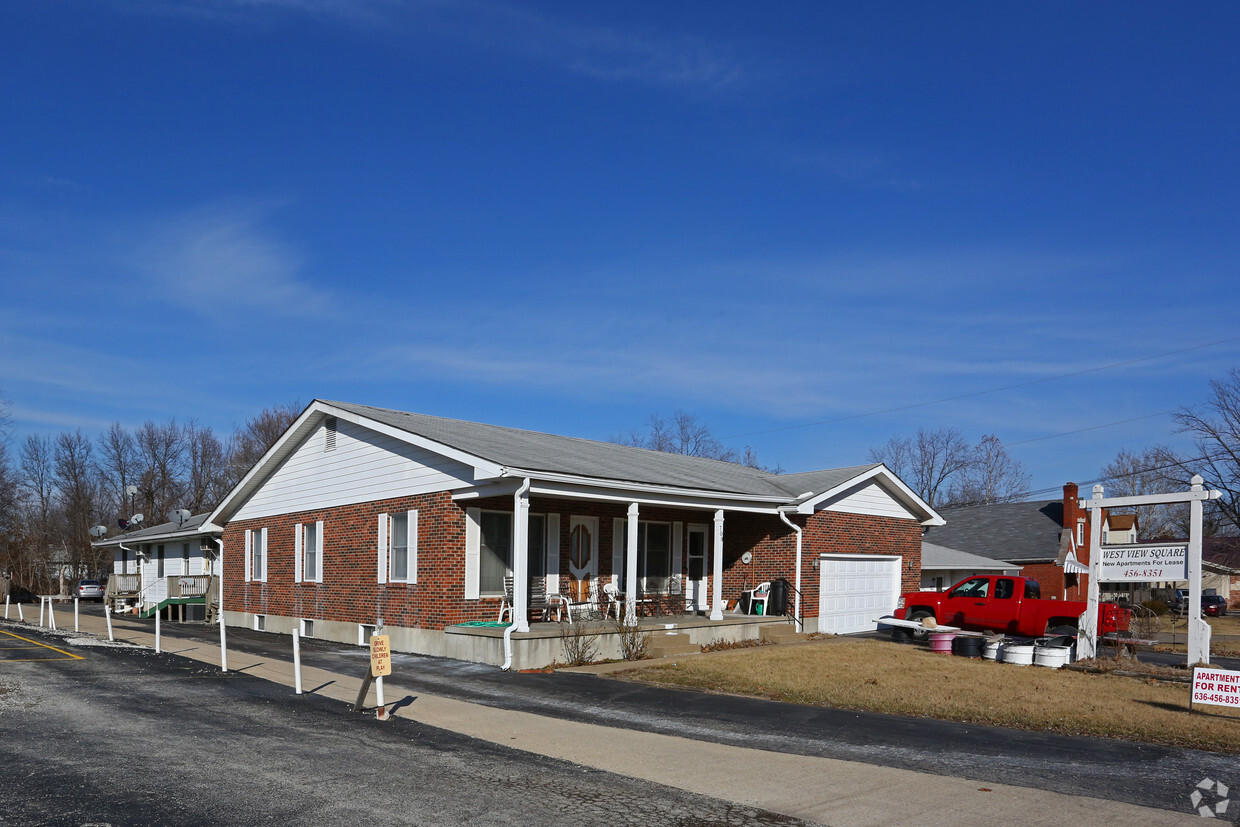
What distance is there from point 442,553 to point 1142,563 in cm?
1342

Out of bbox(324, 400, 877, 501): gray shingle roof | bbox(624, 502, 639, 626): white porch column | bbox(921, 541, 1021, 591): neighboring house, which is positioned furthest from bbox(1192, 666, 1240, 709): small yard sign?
bbox(921, 541, 1021, 591): neighboring house

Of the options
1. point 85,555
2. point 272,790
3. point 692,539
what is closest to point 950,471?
point 692,539

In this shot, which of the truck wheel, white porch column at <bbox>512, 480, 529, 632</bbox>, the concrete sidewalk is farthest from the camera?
the truck wheel

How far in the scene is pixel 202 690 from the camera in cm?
1397

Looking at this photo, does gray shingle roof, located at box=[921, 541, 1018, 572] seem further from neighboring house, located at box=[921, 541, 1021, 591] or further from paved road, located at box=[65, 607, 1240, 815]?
paved road, located at box=[65, 607, 1240, 815]

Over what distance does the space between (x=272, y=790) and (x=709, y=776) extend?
12.6 feet

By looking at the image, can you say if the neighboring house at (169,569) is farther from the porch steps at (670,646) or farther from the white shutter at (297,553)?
the porch steps at (670,646)

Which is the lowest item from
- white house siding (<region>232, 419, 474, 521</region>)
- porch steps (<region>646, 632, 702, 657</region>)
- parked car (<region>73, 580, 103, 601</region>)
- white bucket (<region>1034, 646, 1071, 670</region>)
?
parked car (<region>73, 580, 103, 601</region>)

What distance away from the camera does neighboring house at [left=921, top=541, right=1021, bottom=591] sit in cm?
3308

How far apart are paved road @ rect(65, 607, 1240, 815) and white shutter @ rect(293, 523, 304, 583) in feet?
30.4

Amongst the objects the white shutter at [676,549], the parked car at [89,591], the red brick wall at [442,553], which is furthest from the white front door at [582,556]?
the parked car at [89,591]

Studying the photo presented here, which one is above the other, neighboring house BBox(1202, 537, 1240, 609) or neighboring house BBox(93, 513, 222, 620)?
neighboring house BBox(93, 513, 222, 620)

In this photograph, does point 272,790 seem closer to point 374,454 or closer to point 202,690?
point 202,690

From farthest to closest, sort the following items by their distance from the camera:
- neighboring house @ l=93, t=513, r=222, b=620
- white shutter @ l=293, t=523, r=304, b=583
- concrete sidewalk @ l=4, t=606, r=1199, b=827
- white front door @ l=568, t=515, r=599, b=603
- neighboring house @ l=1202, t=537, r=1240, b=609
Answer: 1. neighboring house @ l=1202, t=537, r=1240, b=609
2. neighboring house @ l=93, t=513, r=222, b=620
3. white shutter @ l=293, t=523, r=304, b=583
4. white front door @ l=568, t=515, r=599, b=603
5. concrete sidewalk @ l=4, t=606, r=1199, b=827
